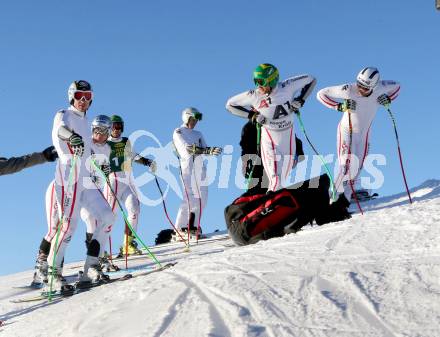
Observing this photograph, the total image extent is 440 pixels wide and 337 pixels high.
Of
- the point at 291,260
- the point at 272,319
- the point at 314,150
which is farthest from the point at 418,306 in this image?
the point at 314,150

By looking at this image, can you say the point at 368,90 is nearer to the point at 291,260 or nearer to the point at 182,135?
the point at 182,135

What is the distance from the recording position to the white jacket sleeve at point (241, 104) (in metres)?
9.55

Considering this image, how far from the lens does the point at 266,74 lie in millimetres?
9289

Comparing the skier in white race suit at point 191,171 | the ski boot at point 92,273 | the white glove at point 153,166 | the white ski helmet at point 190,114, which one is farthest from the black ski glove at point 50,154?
the white ski helmet at point 190,114

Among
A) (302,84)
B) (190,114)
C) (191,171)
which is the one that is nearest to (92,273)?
Result: (302,84)

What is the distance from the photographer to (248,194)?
884cm

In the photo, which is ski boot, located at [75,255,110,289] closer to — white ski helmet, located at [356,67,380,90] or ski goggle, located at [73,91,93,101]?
ski goggle, located at [73,91,93,101]

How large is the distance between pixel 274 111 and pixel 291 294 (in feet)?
16.9

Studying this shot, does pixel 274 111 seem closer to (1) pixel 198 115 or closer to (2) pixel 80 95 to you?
(2) pixel 80 95

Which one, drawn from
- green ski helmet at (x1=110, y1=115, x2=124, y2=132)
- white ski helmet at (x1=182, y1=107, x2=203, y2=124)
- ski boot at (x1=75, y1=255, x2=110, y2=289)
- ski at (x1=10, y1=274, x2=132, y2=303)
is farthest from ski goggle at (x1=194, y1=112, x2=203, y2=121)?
ski at (x1=10, y1=274, x2=132, y2=303)

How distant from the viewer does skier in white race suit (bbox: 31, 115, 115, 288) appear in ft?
26.5

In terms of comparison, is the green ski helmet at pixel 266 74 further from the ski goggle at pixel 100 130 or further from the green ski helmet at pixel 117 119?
the green ski helmet at pixel 117 119

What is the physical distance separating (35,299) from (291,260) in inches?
134

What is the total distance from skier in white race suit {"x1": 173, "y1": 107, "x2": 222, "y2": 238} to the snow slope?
21.8ft
